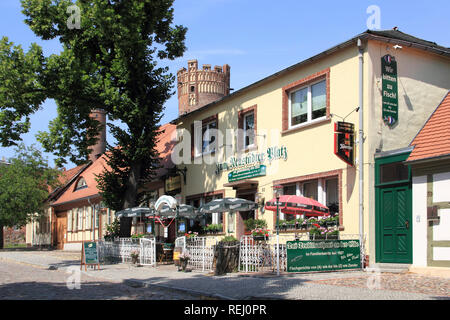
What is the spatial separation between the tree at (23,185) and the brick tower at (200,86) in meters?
26.5

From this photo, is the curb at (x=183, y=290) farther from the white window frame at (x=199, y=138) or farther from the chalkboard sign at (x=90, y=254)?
the white window frame at (x=199, y=138)

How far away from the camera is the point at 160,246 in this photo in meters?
21.1

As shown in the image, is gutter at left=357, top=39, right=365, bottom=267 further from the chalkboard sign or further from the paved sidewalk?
the chalkboard sign

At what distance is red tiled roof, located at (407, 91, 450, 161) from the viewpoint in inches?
547

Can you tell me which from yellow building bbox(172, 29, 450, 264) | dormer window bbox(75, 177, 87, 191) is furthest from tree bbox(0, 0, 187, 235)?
dormer window bbox(75, 177, 87, 191)

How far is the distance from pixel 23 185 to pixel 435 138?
108ft

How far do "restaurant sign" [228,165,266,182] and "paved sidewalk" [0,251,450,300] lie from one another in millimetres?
5598

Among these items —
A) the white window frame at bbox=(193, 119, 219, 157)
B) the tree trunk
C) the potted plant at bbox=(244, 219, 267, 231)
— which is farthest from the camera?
the white window frame at bbox=(193, 119, 219, 157)

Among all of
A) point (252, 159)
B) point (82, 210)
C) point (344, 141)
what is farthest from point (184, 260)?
point (82, 210)

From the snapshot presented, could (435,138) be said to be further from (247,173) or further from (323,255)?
(247,173)

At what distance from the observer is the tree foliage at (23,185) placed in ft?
129

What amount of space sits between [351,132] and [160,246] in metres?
9.19

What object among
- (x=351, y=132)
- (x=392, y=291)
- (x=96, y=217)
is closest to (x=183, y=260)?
(x=351, y=132)
